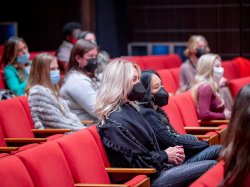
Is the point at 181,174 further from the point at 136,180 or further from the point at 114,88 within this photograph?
the point at 114,88

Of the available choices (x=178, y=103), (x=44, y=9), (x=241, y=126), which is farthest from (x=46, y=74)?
(x=44, y=9)

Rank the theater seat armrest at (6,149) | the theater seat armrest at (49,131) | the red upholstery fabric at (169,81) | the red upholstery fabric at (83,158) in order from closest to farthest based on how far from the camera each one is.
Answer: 1. the red upholstery fabric at (83,158)
2. the theater seat armrest at (6,149)
3. the theater seat armrest at (49,131)
4. the red upholstery fabric at (169,81)

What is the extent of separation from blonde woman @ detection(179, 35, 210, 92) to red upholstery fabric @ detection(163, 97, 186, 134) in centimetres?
190

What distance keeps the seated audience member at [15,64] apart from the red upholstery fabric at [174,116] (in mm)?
1648

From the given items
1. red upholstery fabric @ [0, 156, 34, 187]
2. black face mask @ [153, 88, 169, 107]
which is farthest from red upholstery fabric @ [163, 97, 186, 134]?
red upholstery fabric @ [0, 156, 34, 187]

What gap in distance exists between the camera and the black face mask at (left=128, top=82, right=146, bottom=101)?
407 centimetres

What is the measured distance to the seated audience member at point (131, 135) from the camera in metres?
3.91

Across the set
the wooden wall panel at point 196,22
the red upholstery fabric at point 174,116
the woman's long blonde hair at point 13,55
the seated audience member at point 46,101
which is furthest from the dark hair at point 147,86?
the wooden wall panel at point 196,22

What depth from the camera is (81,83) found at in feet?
17.3

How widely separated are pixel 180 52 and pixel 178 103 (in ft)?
14.8

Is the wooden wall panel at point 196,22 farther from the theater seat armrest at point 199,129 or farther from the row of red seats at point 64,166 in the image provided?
the row of red seats at point 64,166

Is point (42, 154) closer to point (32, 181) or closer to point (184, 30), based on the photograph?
point (32, 181)

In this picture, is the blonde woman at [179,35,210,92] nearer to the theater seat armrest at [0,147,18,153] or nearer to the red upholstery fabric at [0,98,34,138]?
the red upholstery fabric at [0,98,34,138]

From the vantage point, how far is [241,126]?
A: 2348mm
